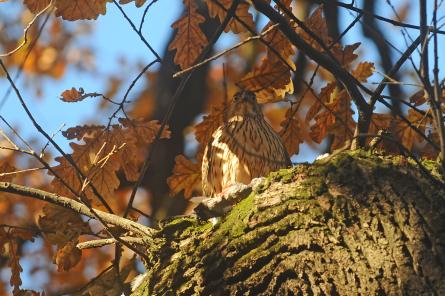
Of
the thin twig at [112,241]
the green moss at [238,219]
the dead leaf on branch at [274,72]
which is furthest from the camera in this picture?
the dead leaf on branch at [274,72]

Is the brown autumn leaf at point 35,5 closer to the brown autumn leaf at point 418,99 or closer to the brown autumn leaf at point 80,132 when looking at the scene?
the brown autumn leaf at point 80,132

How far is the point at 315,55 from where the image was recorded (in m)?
3.53

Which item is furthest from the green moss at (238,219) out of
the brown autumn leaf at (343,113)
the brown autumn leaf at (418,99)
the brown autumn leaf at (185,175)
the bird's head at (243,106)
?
the bird's head at (243,106)

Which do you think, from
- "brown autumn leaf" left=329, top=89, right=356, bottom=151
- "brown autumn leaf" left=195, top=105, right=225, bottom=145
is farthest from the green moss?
"brown autumn leaf" left=195, top=105, right=225, bottom=145

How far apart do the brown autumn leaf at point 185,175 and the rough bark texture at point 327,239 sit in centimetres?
184

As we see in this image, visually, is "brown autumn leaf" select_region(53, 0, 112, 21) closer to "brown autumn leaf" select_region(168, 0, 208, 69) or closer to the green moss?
"brown autumn leaf" select_region(168, 0, 208, 69)

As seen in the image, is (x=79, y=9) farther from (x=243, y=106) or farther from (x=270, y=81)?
(x=243, y=106)

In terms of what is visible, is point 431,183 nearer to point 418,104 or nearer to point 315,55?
point 315,55

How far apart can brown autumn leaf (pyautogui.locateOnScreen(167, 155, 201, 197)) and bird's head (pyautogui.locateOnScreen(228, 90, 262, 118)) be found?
0.58 metres

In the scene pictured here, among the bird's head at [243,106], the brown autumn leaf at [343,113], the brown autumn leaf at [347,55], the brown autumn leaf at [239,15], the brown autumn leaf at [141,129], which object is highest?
the bird's head at [243,106]

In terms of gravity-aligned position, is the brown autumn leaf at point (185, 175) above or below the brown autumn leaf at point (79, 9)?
below

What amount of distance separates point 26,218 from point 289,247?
7.08 meters

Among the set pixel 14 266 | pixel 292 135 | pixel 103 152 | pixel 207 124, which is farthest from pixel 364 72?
pixel 14 266

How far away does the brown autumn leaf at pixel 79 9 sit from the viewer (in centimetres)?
403
